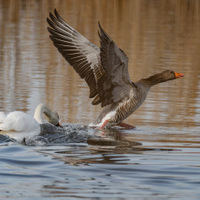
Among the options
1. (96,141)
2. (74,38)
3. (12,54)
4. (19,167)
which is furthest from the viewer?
(12,54)

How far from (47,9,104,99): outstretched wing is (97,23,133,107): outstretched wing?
1.04ft

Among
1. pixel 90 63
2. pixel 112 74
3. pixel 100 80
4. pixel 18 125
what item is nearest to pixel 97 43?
pixel 90 63

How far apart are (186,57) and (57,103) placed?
7712 mm

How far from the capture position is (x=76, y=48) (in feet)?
33.3

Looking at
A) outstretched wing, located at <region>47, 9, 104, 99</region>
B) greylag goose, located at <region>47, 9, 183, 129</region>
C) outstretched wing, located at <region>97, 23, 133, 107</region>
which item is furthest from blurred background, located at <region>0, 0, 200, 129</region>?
outstretched wing, located at <region>47, 9, 104, 99</region>

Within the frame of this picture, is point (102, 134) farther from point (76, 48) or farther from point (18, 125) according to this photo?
point (76, 48)

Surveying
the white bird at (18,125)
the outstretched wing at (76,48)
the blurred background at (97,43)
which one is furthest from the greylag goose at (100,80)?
the white bird at (18,125)

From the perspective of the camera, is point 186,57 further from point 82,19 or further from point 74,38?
point 82,19

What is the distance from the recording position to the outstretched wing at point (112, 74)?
854cm

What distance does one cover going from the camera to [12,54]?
1711 cm

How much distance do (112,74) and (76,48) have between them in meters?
1.15

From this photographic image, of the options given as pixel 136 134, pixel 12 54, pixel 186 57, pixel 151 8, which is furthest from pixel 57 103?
pixel 151 8

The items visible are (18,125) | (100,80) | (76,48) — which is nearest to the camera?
(18,125)

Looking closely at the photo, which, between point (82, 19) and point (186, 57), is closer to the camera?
point (186, 57)
